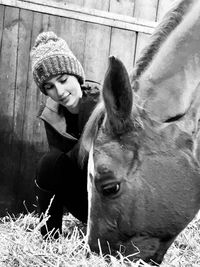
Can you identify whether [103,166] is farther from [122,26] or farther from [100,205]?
[122,26]

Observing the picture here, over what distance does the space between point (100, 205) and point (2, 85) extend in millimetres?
2122

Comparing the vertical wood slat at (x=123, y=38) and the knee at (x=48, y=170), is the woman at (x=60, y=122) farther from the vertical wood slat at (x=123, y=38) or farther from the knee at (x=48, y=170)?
the vertical wood slat at (x=123, y=38)

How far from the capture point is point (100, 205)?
196cm

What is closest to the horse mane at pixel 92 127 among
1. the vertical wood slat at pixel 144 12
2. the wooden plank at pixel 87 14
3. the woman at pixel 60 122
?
the woman at pixel 60 122

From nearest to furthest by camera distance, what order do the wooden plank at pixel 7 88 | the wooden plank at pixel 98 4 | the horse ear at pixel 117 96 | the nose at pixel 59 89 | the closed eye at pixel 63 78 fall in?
the horse ear at pixel 117 96 → the nose at pixel 59 89 → the closed eye at pixel 63 78 → the wooden plank at pixel 7 88 → the wooden plank at pixel 98 4

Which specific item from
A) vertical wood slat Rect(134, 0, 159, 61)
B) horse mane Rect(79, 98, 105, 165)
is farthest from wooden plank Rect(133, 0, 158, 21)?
horse mane Rect(79, 98, 105, 165)

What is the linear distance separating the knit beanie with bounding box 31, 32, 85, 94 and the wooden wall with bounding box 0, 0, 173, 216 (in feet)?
2.97

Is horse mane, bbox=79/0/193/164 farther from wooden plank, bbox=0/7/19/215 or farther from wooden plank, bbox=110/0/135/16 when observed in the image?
wooden plank, bbox=110/0/135/16

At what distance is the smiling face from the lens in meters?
2.78

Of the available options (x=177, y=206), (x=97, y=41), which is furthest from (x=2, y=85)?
(x=177, y=206)

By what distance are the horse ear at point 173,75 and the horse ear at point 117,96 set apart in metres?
0.10

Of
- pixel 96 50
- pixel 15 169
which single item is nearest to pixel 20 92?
pixel 15 169

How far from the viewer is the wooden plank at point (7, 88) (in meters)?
3.87

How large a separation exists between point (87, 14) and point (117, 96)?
238 cm
